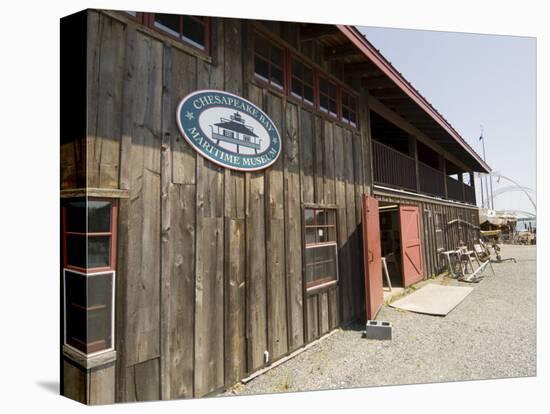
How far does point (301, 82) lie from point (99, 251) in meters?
3.73

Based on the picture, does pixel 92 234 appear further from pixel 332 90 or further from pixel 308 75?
pixel 332 90

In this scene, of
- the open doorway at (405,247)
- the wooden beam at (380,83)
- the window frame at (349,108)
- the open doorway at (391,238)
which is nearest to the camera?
the window frame at (349,108)

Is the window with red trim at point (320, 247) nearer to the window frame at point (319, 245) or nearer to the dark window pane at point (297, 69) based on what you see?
the window frame at point (319, 245)

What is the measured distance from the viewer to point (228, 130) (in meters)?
3.85

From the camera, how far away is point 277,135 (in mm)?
4520

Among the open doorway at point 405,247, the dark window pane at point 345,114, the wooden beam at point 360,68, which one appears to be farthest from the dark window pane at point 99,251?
the open doorway at point 405,247

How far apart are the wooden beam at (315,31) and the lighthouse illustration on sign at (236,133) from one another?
201 cm

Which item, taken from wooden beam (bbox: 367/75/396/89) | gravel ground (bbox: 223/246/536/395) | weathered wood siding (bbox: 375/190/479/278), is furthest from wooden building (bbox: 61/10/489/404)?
weathered wood siding (bbox: 375/190/479/278)

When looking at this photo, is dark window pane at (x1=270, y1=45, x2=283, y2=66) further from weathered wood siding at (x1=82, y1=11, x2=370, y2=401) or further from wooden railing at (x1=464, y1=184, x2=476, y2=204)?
wooden railing at (x1=464, y1=184, x2=476, y2=204)

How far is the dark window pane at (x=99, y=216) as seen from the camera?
2.88 m

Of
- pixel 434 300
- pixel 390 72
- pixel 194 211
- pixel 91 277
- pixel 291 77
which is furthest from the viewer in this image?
pixel 434 300

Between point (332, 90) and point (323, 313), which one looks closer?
point (323, 313)

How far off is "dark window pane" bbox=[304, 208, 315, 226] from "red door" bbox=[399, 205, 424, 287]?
365 cm

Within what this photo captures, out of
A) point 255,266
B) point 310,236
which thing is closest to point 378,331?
point 310,236
